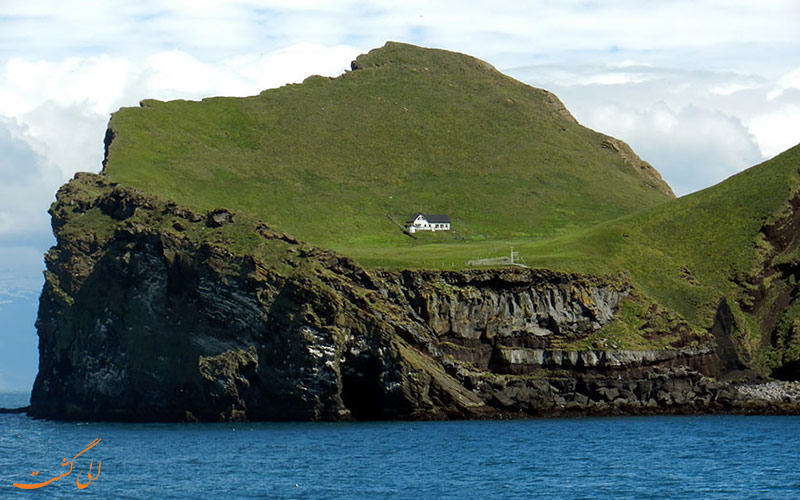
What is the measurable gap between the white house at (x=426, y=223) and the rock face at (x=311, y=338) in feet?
149

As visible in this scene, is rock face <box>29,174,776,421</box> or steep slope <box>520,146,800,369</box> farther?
steep slope <box>520,146,800,369</box>

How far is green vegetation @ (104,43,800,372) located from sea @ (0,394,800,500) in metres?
23.7

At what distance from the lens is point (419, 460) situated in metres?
80.2

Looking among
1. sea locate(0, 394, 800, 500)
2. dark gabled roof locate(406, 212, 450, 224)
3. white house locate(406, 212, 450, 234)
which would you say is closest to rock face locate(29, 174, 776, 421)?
sea locate(0, 394, 800, 500)

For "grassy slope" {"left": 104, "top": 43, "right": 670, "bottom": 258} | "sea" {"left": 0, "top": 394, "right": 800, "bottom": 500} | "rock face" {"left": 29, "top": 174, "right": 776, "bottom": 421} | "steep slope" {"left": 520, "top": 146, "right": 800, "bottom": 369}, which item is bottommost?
"sea" {"left": 0, "top": 394, "right": 800, "bottom": 500}

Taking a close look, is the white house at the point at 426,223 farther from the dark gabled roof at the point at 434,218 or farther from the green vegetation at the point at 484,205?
the green vegetation at the point at 484,205

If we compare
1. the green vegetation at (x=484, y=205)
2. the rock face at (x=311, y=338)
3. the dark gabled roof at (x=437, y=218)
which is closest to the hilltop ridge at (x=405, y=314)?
the rock face at (x=311, y=338)

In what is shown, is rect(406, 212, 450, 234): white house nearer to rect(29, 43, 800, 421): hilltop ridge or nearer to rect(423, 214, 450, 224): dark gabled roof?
rect(423, 214, 450, 224): dark gabled roof

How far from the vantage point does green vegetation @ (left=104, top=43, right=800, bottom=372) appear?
439ft

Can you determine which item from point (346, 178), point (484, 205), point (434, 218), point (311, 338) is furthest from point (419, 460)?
point (346, 178)

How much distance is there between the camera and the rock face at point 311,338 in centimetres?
10794

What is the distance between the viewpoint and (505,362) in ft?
381

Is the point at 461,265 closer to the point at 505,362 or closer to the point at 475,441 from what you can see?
the point at 505,362

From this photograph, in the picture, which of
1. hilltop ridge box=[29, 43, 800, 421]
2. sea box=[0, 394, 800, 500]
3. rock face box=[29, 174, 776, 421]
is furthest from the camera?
hilltop ridge box=[29, 43, 800, 421]
